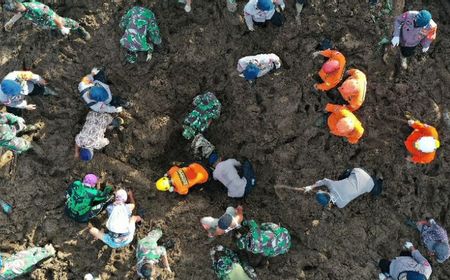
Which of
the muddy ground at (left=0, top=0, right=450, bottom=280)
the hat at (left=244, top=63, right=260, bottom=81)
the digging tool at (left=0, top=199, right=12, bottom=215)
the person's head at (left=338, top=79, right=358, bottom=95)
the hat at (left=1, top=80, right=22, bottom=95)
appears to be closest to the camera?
the hat at (left=1, top=80, right=22, bottom=95)

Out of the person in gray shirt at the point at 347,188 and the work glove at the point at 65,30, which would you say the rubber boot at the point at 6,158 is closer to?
the work glove at the point at 65,30

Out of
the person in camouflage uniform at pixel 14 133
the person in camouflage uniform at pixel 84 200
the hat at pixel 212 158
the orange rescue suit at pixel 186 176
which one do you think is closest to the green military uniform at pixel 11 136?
the person in camouflage uniform at pixel 14 133

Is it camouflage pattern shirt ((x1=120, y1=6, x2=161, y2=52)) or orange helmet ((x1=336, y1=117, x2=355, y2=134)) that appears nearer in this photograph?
orange helmet ((x1=336, y1=117, x2=355, y2=134))

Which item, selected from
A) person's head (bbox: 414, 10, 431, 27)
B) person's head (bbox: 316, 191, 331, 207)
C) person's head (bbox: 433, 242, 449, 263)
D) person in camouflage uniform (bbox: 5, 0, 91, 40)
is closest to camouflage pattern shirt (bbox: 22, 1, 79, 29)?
person in camouflage uniform (bbox: 5, 0, 91, 40)

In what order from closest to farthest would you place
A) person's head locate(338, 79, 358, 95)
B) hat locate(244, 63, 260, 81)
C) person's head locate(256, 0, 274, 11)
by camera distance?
person's head locate(256, 0, 274, 11) < person's head locate(338, 79, 358, 95) < hat locate(244, 63, 260, 81)

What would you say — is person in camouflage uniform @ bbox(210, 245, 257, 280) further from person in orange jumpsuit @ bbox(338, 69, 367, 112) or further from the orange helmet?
person in orange jumpsuit @ bbox(338, 69, 367, 112)

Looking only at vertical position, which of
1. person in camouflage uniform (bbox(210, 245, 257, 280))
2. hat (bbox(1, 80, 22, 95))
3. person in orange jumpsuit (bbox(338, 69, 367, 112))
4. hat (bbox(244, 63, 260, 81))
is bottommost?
person in camouflage uniform (bbox(210, 245, 257, 280))
